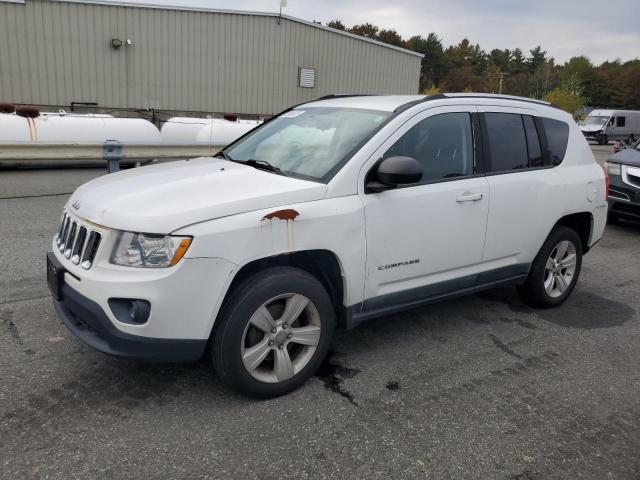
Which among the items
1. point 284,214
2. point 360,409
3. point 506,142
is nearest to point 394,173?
point 284,214

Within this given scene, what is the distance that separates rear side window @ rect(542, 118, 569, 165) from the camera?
473 centimetres

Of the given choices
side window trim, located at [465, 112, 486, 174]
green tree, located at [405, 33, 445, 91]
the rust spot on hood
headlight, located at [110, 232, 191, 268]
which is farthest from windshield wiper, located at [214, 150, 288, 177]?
green tree, located at [405, 33, 445, 91]

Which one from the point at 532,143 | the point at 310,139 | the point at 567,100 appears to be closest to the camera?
the point at 310,139

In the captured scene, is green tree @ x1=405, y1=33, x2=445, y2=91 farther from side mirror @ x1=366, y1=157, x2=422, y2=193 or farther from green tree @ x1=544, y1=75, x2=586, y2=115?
side mirror @ x1=366, y1=157, x2=422, y2=193

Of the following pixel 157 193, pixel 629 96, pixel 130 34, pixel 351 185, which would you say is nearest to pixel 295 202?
pixel 351 185

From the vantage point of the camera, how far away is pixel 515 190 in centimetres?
428

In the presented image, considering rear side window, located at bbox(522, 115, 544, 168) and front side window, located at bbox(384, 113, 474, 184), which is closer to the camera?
front side window, located at bbox(384, 113, 474, 184)

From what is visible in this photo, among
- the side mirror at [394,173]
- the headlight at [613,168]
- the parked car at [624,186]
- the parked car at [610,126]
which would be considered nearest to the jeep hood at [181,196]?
the side mirror at [394,173]

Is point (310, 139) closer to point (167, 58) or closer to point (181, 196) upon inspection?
point (181, 196)

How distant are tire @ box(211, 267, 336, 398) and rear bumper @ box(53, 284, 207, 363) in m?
0.17

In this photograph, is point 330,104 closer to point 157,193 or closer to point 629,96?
point 157,193

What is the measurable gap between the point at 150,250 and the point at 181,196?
391mm

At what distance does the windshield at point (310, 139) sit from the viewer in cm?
355

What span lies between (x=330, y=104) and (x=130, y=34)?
1909 centimetres
